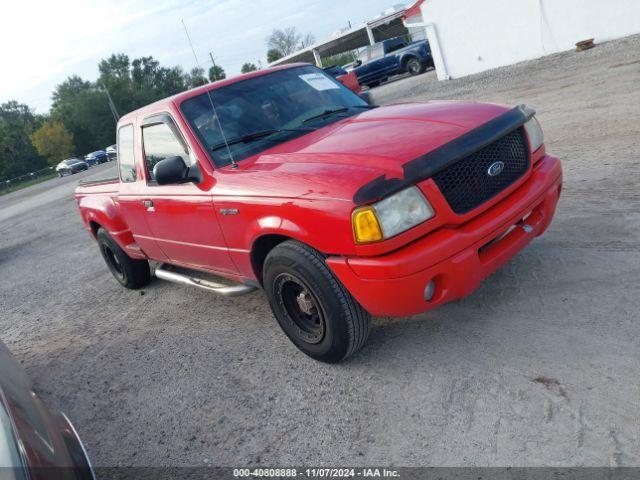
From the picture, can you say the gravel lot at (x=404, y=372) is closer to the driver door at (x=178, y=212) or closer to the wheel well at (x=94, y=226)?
the driver door at (x=178, y=212)

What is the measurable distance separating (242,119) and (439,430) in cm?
252

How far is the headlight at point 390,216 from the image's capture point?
107 inches

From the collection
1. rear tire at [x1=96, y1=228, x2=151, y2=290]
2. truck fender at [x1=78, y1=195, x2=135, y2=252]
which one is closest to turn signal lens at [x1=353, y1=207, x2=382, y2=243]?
truck fender at [x1=78, y1=195, x2=135, y2=252]

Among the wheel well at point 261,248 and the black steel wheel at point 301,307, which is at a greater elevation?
the wheel well at point 261,248

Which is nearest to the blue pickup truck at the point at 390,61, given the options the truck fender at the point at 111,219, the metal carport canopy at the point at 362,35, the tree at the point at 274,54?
the metal carport canopy at the point at 362,35

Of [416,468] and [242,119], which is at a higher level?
[242,119]

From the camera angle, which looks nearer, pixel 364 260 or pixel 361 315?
pixel 364 260

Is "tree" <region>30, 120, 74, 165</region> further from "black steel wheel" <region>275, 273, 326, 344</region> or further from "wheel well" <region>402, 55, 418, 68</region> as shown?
"black steel wheel" <region>275, 273, 326, 344</region>

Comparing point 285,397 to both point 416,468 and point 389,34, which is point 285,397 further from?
point 389,34

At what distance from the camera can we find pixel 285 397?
3205mm

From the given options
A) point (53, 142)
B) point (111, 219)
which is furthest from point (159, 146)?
point (53, 142)

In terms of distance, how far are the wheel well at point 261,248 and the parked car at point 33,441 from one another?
1449mm

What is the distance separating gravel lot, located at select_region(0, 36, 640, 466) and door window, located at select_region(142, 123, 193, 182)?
1419 mm

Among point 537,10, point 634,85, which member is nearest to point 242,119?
point 634,85
